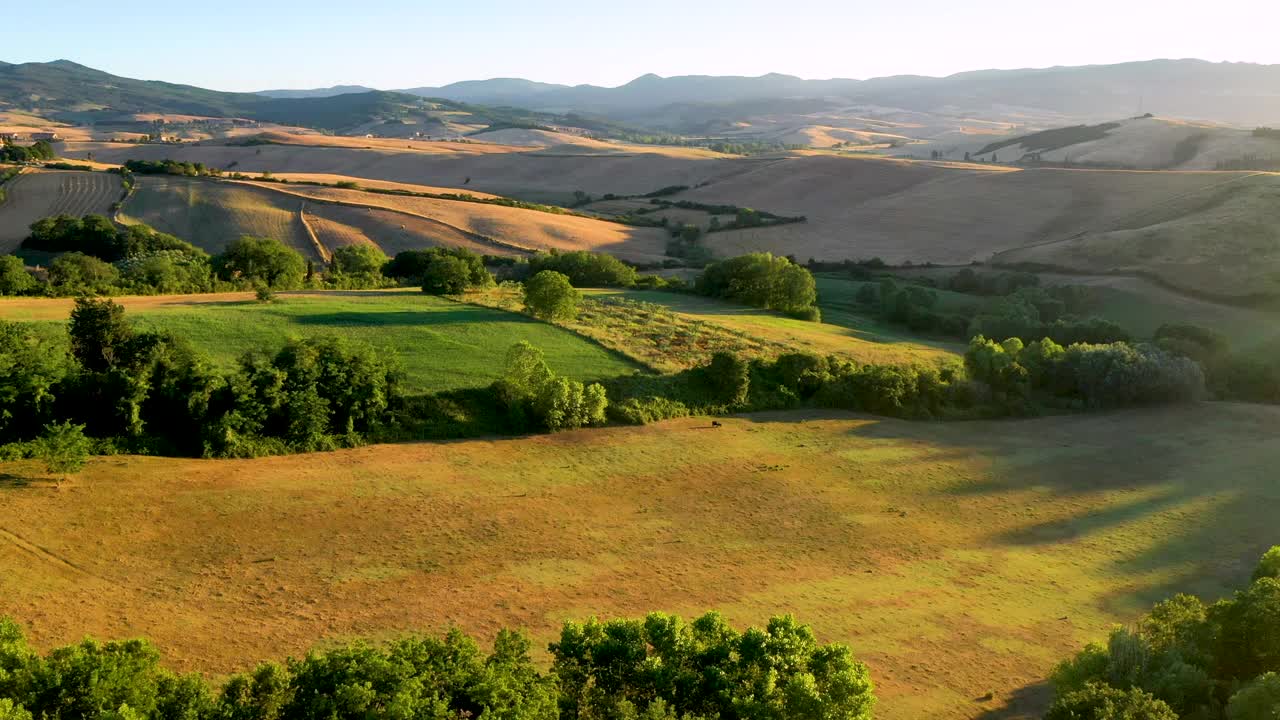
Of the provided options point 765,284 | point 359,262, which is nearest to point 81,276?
point 359,262

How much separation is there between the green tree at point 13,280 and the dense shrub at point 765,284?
123 feet

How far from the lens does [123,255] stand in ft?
212

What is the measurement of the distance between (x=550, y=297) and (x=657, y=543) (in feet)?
69.4

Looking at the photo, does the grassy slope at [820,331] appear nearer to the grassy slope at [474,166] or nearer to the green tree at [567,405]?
the green tree at [567,405]

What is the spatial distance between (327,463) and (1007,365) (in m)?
28.9

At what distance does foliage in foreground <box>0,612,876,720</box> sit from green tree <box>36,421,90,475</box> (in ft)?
41.3

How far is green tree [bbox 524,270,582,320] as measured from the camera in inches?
1740

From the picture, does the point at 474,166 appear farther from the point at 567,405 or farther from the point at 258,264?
the point at 567,405

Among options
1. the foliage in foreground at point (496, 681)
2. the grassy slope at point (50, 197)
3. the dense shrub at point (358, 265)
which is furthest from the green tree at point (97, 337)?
the grassy slope at point (50, 197)

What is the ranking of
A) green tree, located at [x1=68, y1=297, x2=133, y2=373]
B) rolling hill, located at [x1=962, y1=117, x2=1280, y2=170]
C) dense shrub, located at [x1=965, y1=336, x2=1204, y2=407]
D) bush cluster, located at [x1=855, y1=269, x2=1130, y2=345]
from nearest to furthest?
green tree, located at [x1=68, y1=297, x2=133, y2=373]
dense shrub, located at [x1=965, y1=336, x2=1204, y2=407]
bush cluster, located at [x1=855, y1=269, x2=1130, y2=345]
rolling hill, located at [x1=962, y1=117, x2=1280, y2=170]

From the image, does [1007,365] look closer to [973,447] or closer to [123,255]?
[973,447]

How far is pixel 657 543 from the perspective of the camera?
25.1m

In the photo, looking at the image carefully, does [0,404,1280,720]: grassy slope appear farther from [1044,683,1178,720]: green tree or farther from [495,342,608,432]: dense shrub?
[1044,683,1178,720]: green tree

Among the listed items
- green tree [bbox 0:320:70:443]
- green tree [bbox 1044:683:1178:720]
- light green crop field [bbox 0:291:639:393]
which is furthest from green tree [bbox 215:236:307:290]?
green tree [bbox 1044:683:1178:720]
